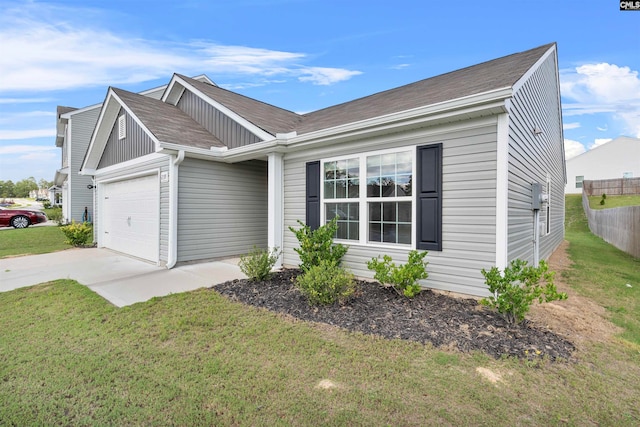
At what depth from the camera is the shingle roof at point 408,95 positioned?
4862 millimetres

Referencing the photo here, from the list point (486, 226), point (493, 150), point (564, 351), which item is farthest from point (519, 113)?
point (564, 351)

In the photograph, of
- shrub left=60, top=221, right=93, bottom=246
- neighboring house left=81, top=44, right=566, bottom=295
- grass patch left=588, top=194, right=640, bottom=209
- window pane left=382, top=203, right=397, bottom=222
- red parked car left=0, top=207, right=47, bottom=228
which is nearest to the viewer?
neighboring house left=81, top=44, right=566, bottom=295

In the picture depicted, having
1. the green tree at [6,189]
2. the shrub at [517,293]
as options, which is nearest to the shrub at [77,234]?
the shrub at [517,293]

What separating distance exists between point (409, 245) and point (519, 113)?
2.82 metres

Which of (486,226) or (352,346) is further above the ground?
(486,226)

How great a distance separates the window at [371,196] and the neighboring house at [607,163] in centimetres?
3234

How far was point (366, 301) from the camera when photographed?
14.6ft

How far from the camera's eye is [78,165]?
54.8 ft

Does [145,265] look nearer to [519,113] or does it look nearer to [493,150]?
[493,150]

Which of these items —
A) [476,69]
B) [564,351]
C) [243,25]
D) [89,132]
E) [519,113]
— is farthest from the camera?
[89,132]

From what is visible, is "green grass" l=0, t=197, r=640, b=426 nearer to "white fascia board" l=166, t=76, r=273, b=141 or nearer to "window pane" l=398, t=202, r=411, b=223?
"window pane" l=398, t=202, r=411, b=223

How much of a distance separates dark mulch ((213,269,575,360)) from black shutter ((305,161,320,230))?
1.60 m

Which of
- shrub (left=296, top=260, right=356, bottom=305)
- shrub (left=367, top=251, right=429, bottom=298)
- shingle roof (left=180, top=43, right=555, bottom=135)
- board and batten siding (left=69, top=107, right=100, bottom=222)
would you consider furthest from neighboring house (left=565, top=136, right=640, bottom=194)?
board and batten siding (left=69, top=107, right=100, bottom=222)

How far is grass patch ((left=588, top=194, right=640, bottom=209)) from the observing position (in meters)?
18.8
